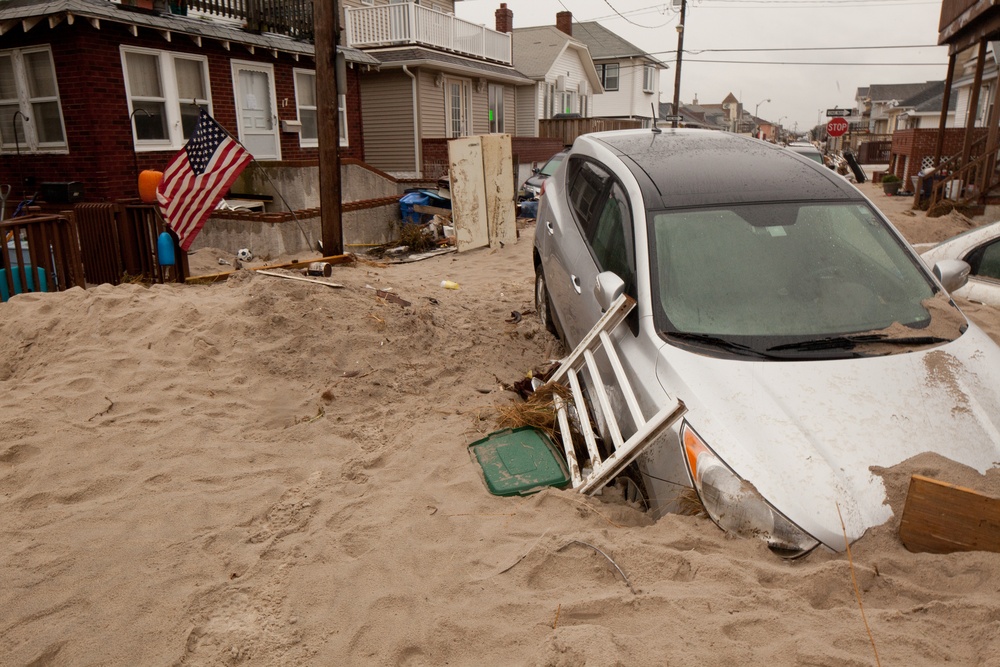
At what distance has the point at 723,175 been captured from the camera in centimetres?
417

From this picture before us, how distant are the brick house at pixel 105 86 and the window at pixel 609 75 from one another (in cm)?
3292

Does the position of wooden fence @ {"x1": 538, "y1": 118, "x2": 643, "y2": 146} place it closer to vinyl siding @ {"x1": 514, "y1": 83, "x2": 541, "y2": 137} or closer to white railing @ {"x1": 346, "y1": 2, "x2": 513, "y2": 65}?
vinyl siding @ {"x1": 514, "y1": 83, "x2": 541, "y2": 137}

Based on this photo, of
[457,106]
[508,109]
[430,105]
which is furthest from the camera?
[508,109]

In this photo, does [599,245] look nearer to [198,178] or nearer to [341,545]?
[341,545]

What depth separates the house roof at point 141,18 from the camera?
10.6 meters

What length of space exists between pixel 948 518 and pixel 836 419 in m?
0.55

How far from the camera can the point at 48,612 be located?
266cm

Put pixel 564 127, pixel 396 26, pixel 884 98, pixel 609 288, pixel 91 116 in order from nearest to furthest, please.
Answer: pixel 609 288, pixel 91 116, pixel 396 26, pixel 564 127, pixel 884 98

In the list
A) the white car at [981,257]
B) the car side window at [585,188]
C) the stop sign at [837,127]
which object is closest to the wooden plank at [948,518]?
the car side window at [585,188]

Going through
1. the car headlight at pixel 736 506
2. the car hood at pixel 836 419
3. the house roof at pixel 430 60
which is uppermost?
the house roof at pixel 430 60

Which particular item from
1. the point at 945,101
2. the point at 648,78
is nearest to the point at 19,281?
the point at 945,101

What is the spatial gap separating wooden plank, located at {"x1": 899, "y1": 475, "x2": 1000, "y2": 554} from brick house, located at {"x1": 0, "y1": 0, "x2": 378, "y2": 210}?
1234 cm

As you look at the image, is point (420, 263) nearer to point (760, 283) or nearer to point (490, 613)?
point (760, 283)

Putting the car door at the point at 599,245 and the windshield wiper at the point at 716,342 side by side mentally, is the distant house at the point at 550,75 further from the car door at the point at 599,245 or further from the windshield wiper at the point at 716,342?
the windshield wiper at the point at 716,342
